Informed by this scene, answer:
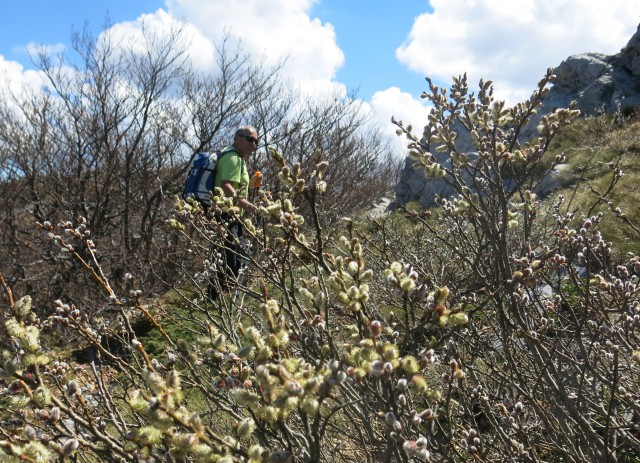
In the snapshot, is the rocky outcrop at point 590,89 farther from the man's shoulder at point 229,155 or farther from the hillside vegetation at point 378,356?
the hillside vegetation at point 378,356

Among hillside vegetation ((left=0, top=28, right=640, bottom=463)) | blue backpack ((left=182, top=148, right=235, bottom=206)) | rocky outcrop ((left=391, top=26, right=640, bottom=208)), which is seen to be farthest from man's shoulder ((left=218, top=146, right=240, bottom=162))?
rocky outcrop ((left=391, top=26, right=640, bottom=208))

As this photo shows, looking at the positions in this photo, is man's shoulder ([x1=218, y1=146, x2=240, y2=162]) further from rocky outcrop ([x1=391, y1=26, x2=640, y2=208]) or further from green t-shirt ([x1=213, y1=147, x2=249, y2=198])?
rocky outcrop ([x1=391, y1=26, x2=640, y2=208])

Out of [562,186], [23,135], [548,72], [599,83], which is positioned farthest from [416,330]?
[599,83]

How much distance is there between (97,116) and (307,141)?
467 cm

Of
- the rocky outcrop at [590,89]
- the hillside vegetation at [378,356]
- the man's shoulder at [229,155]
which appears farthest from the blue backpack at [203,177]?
the rocky outcrop at [590,89]

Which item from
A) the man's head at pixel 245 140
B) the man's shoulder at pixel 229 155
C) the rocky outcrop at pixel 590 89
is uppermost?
the rocky outcrop at pixel 590 89

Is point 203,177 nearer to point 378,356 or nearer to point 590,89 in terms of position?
point 378,356

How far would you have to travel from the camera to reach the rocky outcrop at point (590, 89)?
46.7ft

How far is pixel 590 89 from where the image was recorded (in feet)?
49.9

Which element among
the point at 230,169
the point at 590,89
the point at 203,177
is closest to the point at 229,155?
the point at 230,169

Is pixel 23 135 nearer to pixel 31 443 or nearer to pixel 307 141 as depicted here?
pixel 307 141

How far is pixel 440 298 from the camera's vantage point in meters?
1.21

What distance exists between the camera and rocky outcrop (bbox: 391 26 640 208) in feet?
46.7

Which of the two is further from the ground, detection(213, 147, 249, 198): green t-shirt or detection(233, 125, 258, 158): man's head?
detection(233, 125, 258, 158): man's head
